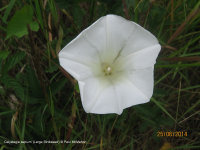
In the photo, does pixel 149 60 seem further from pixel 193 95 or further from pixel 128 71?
pixel 193 95

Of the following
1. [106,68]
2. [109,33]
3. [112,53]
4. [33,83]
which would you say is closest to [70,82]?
[33,83]

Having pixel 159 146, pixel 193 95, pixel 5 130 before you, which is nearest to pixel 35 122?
pixel 5 130

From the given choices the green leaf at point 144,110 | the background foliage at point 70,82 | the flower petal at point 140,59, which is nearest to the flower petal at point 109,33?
the flower petal at point 140,59

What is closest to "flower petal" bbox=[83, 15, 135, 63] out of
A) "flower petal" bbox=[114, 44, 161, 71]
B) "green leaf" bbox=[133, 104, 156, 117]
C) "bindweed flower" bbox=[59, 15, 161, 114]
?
"bindweed flower" bbox=[59, 15, 161, 114]

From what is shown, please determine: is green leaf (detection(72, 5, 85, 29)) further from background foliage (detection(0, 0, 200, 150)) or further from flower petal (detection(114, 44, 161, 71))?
flower petal (detection(114, 44, 161, 71))

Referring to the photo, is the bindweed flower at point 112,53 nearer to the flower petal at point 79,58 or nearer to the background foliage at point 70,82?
the flower petal at point 79,58

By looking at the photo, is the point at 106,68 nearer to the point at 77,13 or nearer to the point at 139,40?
the point at 139,40
